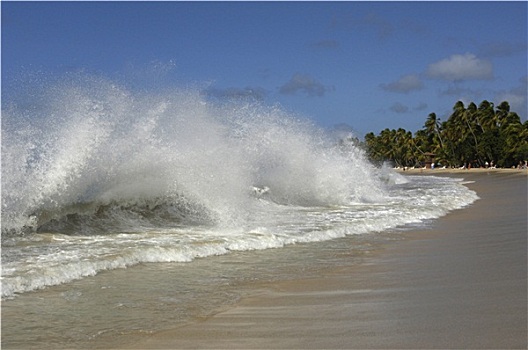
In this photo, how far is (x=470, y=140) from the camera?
80.7 metres

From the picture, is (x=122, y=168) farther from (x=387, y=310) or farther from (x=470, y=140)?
(x=470, y=140)

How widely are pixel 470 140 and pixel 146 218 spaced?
76.7 meters

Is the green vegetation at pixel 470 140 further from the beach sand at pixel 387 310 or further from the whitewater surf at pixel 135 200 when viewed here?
the beach sand at pixel 387 310

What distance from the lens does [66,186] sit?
10.7 metres

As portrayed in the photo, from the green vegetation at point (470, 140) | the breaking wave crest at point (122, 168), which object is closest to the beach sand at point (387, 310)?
the breaking wave crest at point (122, 168)

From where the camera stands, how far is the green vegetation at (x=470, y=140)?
237 feet

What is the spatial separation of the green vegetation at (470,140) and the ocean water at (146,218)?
5948 centimetres

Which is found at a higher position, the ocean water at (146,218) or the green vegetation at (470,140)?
the green vegetation at (470,140)

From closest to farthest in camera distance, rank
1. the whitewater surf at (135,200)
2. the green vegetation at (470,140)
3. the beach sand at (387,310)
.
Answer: the beach sand at (387,310) < the whitewater surf at (135,200) < the green vegetation at (470,140)

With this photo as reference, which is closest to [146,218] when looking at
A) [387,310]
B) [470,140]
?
[387,310]

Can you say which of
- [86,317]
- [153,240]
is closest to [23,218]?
[153,240]

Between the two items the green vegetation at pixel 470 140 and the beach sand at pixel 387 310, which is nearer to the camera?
the beach sand at pixel 387 310

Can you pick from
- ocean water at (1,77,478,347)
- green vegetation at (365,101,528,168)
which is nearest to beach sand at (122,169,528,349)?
ocean water at (1,77,478,347)

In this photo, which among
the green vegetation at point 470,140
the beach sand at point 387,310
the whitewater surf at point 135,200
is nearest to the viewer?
the beach sand at point 387,310
